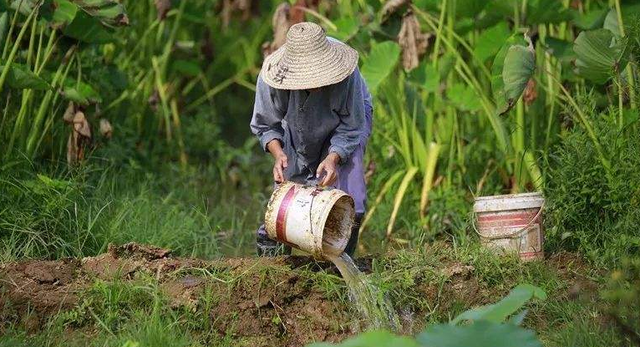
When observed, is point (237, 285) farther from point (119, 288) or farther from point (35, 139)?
point (35, 139)

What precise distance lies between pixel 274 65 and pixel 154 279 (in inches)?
36.9

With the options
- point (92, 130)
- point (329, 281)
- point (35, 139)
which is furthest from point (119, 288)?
point (92, 130)

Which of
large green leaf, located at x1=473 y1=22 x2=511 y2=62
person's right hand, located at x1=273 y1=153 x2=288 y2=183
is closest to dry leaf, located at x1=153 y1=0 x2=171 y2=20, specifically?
large green leaf, located at x1=473 y1=22 x2=511 y2=62

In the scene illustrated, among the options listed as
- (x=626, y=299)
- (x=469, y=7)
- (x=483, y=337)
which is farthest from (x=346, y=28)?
(x=483, y=337)

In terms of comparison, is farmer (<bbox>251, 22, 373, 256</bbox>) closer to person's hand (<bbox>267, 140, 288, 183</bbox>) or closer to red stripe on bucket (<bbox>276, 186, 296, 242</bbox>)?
person's hand (<bbox>267, 140, 288, 183</bbox>)

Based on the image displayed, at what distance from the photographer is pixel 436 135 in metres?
5.66

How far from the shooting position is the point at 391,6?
5.35 meters

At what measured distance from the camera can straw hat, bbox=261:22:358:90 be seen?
4.21 metres

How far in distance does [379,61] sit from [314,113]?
1.05 meters

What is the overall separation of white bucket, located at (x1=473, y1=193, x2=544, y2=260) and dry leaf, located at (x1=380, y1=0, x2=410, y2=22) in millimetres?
1213

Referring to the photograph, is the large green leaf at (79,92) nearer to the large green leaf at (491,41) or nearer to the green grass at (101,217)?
the green grass at (101,217)

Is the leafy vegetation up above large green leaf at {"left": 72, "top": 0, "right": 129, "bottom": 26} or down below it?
below

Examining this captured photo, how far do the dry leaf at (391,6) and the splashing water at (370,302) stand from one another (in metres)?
1.62

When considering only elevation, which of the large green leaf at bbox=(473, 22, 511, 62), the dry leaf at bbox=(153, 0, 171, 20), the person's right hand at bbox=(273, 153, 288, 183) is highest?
the large green leaf at bbox=(473, 22, 511, 62)
